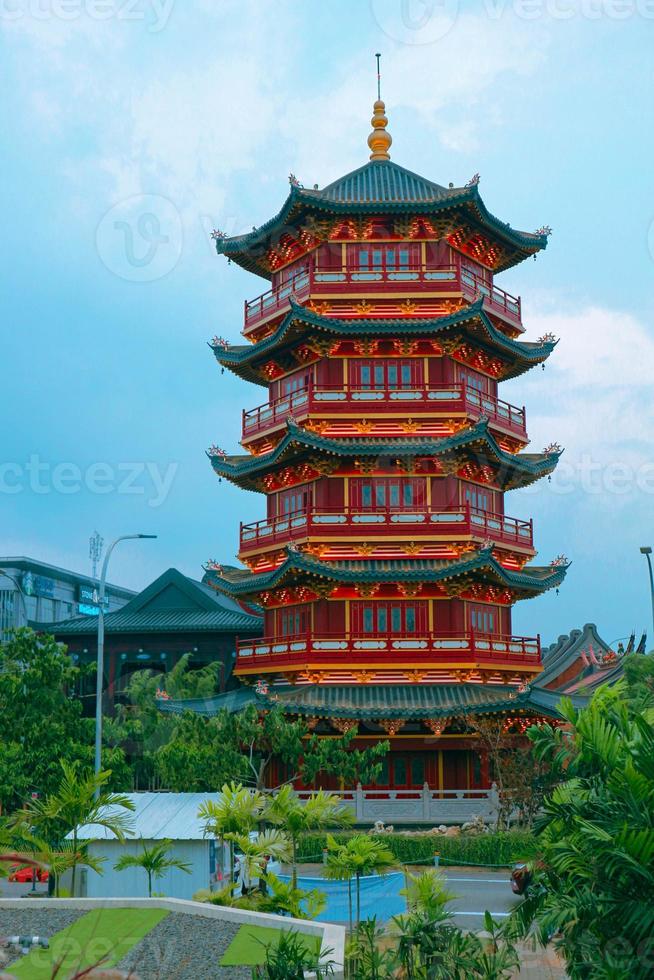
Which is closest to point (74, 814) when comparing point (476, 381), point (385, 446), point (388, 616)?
point (388, 616)

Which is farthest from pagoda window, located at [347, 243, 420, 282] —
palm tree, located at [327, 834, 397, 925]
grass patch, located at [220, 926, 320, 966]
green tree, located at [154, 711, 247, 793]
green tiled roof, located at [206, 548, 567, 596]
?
grass patch, located at [220, 926, 320, 966]

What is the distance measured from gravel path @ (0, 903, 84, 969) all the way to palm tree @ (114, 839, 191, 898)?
5.30 ft

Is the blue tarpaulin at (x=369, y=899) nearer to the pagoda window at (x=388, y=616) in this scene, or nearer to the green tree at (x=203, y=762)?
the green tree at (x=203, y=762)

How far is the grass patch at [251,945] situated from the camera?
673 inches

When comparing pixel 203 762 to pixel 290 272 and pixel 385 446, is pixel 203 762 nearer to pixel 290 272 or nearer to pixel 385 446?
pixel 385 446

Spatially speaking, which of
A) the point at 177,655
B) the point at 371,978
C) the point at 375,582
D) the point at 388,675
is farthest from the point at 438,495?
the point at 371,978

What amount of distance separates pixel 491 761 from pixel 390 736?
381 centimetres

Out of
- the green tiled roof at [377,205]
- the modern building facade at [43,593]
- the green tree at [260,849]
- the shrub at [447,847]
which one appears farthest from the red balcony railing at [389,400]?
the modern building facade at [43,593]

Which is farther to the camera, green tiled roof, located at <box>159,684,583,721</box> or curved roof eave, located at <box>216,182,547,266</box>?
curved roof eave, located at <box>216,182,547,266</box>

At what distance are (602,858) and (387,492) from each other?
3134 cm

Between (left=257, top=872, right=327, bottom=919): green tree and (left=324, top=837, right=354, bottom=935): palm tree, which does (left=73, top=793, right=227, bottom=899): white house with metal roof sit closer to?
(left=257, top=872, right=327, bottom=919): green tree

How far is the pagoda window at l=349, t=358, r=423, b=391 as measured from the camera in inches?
1713

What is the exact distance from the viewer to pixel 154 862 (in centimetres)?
2266

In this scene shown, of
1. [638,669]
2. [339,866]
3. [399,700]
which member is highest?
[638,669]
